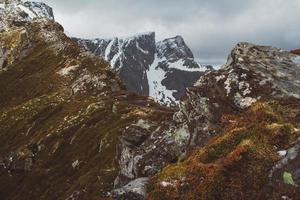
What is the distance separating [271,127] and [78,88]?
308ft

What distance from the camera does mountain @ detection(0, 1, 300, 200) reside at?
1020 inches

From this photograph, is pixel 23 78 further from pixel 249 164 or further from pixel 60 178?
pixel 249 164

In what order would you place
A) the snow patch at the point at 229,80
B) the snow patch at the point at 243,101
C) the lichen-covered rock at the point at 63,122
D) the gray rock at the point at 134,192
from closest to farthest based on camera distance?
the gray rock at the point at 134,192
the snow patch at the point at 243,101
the snow patch at the point at 229,80
the lichen-covered rock at the point at 63,122

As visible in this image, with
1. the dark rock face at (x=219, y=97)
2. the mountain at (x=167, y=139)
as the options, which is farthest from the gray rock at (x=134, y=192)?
the dark rock face at (x=219, y=97)

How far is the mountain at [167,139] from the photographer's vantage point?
25.9 meters

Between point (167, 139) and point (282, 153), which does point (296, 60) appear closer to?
point (167, 139)

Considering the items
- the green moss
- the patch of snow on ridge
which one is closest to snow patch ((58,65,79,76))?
the patch of snow on ridge

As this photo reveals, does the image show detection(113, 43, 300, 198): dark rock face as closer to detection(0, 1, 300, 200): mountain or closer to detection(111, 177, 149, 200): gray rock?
detection(0, 1, 300, 200): mountain

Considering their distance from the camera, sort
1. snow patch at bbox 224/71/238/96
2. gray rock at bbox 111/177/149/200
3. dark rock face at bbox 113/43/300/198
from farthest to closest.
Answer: snow patch at bbox 224/71/238/96 < dark rock face at bbox 113/43/300/198 < gray rock at bbox 111/177/149/200

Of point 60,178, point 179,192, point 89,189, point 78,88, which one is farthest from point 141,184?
point 78,88

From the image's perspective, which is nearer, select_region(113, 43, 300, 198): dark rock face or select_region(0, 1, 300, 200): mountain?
select_region(0, 1, 300, 200): mountain

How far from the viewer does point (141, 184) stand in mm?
27797

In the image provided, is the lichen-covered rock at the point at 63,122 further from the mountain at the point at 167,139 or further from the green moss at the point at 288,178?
the green moss at the point at 288,178

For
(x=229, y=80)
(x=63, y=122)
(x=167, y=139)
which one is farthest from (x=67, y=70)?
(x=229, y=80)
